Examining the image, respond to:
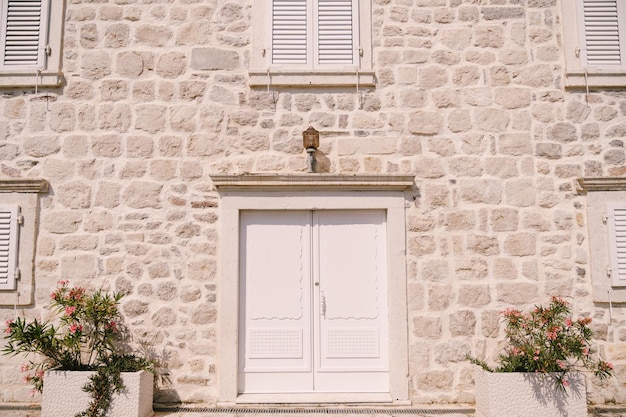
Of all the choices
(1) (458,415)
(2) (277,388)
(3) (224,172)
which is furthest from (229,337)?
(1) (458,415)

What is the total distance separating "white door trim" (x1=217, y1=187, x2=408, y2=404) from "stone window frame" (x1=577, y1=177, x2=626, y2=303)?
2.06 meters

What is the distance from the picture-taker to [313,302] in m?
5.75

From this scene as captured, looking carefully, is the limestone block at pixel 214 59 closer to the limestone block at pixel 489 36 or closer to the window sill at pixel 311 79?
the window sill at pixel 311 79

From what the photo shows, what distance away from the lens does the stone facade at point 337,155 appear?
18.5ft

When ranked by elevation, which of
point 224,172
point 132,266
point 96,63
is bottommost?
point 132,266

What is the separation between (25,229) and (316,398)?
368 cm

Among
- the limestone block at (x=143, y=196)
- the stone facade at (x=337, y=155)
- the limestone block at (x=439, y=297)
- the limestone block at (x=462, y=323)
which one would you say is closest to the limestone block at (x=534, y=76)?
the stone facade at (x=337, y=155)

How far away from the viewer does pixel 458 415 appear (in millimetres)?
5234

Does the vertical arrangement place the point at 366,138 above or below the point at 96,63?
below

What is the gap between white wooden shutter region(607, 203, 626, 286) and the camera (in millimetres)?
5664

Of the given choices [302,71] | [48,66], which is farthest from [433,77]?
[48,66]

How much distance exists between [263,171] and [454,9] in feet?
9.60

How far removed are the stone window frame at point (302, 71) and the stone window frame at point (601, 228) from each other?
8.94ft

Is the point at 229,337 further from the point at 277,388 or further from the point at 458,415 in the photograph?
the point at 458,415
